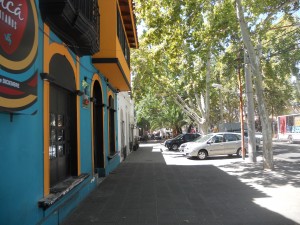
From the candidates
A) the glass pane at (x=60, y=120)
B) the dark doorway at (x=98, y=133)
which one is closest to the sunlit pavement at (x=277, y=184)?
the glass pane at (x=60, y=120)

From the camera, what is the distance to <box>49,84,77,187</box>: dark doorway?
24.0 ft

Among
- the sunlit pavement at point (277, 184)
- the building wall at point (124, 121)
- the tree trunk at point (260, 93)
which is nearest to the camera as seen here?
the sunlit pavement at point (277, 184)

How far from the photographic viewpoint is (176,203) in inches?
330

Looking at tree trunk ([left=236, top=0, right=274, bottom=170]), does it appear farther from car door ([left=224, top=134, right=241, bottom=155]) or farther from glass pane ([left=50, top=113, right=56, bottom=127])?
glass pane ([left=50, top=113, right=56, bottom=127])

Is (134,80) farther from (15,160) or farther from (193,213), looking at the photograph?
(15,160)

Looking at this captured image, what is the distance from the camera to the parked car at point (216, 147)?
20.5m

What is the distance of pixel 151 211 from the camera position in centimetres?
764

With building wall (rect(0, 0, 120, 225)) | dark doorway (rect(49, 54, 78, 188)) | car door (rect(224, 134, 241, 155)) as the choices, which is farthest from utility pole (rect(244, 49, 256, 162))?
building wall (rect(0, 0, 120, 225))

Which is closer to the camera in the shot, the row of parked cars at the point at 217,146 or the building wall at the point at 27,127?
the building wall at the point at 27,127

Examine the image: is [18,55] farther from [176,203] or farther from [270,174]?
[270,174]

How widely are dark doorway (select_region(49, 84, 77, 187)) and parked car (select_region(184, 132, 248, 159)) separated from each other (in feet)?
41.2

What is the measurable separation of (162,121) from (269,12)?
1551 inches

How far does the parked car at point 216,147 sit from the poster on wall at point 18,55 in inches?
622

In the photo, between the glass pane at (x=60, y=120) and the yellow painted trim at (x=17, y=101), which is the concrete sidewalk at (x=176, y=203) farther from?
the yellow painted trim at (x=17, y=101)
